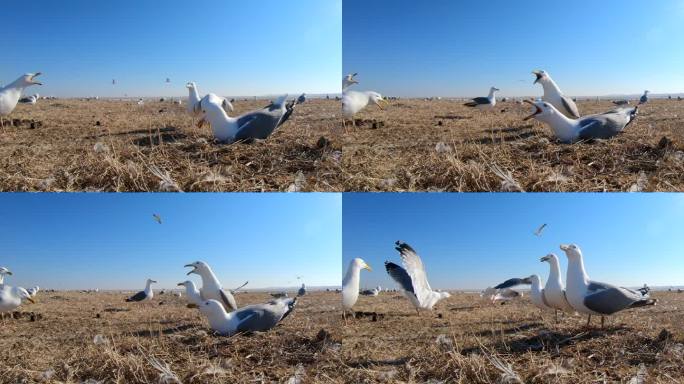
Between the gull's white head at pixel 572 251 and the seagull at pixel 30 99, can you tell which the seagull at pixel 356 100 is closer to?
the gull's white head at pixel 572 251

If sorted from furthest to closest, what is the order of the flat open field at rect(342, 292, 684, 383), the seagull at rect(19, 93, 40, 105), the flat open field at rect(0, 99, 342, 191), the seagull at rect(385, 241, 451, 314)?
1. the seagull at rect(19, 93, 40, 105)
2. the seagull at rect(385, 241, 451, 314)
3. the flat open field at rect(0, 99, 342, 191)
4. the flat open field at rect(342, 292, 684, 383)

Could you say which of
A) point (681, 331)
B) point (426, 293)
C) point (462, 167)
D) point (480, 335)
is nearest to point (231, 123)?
point (462, 167)

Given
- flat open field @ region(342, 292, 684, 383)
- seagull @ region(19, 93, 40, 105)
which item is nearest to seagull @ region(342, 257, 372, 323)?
flat open field @ region(342, 292, 684, 383)

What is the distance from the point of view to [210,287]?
4.54 m

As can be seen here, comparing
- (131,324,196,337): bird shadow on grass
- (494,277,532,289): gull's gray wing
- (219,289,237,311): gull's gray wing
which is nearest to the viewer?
(131,324,196,337): bird shadow on grass

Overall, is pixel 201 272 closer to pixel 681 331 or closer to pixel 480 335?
pixel 480 335

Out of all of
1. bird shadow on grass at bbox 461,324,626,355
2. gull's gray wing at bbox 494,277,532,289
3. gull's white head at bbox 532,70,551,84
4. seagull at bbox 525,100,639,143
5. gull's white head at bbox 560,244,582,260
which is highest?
gull's white head at bbox 532,70,551,84

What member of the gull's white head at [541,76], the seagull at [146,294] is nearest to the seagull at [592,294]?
the gull's white head at [541,76]

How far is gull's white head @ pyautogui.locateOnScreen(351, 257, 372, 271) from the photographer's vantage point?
13.8 feet

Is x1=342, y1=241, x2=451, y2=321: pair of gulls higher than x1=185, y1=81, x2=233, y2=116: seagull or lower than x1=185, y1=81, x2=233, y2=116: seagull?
lower

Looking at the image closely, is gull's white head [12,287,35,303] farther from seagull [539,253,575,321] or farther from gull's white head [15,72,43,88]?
seagull [539,253,575,321]

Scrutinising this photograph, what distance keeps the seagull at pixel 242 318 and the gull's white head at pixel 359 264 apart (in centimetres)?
64

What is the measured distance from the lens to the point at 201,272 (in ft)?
14.8

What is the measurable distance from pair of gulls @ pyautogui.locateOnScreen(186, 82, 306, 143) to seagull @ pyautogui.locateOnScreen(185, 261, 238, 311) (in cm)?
116
